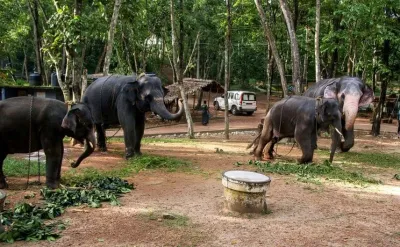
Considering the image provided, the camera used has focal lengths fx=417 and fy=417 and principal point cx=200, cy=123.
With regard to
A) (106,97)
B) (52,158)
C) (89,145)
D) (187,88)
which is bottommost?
(52,158)

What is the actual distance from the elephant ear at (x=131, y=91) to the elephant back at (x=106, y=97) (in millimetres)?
276

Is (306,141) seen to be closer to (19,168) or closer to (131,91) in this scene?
(131,91)

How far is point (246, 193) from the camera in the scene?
23.2ft

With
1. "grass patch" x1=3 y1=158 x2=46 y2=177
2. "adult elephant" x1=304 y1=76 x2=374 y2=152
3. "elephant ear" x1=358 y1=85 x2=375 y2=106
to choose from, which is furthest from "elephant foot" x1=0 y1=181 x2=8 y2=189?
"elephant ear" x1=358 y1=85 x2=375 y2=106

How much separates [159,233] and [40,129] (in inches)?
147

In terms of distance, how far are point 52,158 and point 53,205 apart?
160 cm

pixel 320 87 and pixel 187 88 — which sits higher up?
pixel 187 88

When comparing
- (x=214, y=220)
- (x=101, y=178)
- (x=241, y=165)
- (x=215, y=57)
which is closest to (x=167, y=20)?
(x=215, y=57)

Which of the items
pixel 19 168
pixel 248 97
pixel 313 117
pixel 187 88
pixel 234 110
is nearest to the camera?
pixel 19 168

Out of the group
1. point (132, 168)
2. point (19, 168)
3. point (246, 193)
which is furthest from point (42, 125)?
point (246, 193)

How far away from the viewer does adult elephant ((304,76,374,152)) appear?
13.2 metres

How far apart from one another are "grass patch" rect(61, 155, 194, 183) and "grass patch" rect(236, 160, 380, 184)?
83.7 inches

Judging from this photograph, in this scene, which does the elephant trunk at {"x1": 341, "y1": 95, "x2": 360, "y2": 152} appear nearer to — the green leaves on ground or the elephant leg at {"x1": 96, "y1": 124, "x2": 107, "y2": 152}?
the green leaves on ground

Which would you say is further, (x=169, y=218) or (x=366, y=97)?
(x=366, y=97)
